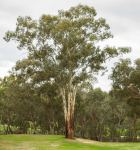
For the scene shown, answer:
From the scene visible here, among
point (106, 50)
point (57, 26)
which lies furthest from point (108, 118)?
point (57, 26)

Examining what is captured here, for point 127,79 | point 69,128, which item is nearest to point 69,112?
point 69,128

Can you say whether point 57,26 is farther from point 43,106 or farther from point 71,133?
point 43,106

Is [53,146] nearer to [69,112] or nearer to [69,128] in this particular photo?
[69,128]

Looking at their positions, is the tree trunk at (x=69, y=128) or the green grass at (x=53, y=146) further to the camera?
the tree trunk at (x=69, y=128)

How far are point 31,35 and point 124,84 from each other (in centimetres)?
1710

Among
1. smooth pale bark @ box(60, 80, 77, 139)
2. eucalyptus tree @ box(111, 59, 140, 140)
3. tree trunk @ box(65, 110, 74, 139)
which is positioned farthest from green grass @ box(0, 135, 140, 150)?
eucalyptus tree @ box(111, 59, 140, 140)

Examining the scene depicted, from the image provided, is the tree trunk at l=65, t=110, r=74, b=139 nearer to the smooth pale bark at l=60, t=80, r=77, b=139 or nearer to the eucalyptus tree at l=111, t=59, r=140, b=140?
the smooth pale bark at l=60, t=80, r=77, b=139

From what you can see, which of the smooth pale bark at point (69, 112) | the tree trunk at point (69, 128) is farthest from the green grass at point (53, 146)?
the smooth pale bark at point (69, 112)

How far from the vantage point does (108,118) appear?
9544 centimetres

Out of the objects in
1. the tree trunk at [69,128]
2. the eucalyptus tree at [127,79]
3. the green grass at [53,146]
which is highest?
the eucalyptus tree at [127,79]

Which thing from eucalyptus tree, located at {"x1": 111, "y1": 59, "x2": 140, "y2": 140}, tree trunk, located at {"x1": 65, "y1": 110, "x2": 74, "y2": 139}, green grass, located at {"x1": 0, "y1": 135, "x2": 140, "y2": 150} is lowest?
green grass, located at {"x1": 0, "y1": 135, "x2": 140, "y2": 150}

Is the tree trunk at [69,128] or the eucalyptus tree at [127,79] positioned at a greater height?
the eucalyptus tree at [127,79]

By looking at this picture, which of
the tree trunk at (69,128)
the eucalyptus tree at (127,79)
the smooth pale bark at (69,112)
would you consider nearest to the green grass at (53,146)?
the tree trunk at (69,128)

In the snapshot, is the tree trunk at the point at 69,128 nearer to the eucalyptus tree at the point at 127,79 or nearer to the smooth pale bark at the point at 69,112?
the smooth pale bark at the point at 69,112
